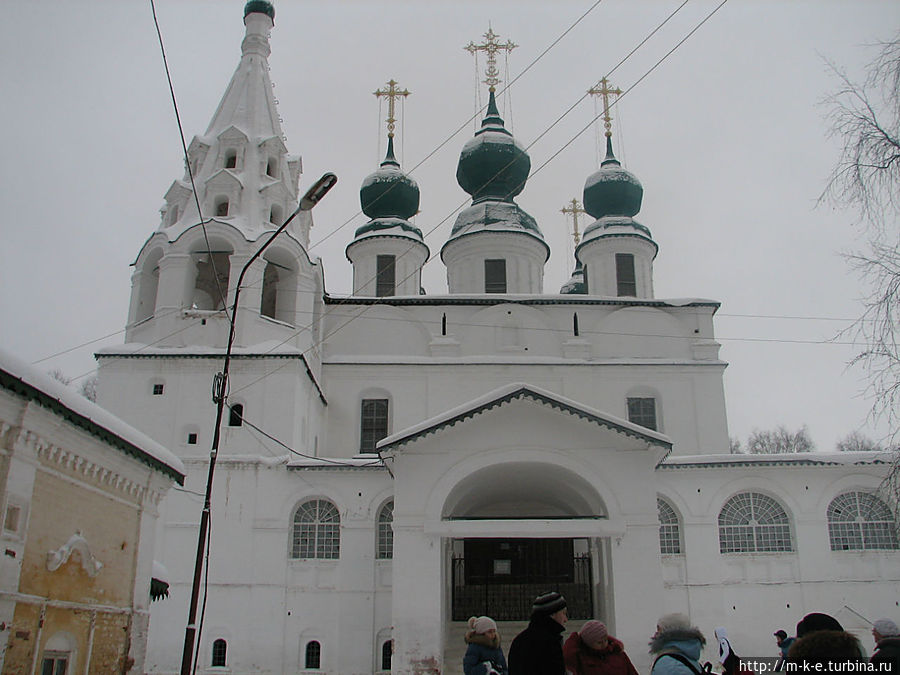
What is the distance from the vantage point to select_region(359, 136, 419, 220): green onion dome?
28750mm

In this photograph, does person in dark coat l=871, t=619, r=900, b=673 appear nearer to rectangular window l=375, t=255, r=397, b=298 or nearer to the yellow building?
the yellow building

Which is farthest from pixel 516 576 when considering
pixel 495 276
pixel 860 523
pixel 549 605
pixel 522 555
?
pixel 549 605

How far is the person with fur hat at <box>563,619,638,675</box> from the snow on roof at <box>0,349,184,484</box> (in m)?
5.49

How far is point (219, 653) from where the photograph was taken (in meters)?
17.5

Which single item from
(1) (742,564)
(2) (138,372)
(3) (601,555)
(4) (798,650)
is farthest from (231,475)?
(4) (798,650)

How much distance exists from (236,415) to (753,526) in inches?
470

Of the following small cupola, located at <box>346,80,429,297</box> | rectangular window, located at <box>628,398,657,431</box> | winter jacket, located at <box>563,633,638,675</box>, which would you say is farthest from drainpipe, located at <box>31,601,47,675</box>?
small cupola, located at <box>346,80,429,297</box>

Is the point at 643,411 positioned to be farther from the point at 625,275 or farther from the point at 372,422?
the point at 372,422

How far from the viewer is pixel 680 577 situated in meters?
18.2

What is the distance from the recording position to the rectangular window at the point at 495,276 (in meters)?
25.9

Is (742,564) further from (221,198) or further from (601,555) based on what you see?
(221,198)

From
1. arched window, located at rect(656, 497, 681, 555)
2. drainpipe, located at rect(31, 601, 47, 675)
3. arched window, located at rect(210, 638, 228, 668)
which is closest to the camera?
drainpipe, located at rect(31, 601, 47, 675)

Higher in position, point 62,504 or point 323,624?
point 62,504

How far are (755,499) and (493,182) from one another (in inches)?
564
